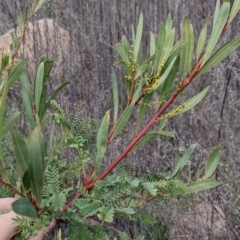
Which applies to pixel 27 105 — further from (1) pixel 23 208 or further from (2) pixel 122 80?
(2) pixel 122 80

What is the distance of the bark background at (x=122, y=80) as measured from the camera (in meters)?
1.44

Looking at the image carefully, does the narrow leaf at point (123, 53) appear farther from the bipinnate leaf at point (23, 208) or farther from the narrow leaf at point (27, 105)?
the bipinnate leaf at point (23, 208)

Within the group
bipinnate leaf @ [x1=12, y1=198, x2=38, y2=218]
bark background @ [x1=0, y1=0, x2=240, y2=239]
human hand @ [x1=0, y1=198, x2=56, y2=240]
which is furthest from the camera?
bark background @ [x1=0, y1=0, x2=240, y2=239]

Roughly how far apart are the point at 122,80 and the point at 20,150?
1397 millimetres

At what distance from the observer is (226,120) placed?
5.28 feet

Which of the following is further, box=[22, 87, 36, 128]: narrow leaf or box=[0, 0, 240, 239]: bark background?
box=[0, 0, 240, 239]: bark background

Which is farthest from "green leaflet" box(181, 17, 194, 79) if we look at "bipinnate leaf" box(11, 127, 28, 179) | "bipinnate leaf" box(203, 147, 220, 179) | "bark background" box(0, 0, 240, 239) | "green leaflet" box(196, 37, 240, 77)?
"bark background" box(0, 0, 240, 239)

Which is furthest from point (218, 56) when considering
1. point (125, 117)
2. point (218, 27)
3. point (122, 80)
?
point (122, 80)

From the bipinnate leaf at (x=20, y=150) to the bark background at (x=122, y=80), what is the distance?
3.20ft

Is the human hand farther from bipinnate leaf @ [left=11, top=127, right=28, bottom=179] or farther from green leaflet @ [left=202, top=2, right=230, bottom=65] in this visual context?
green leaflet @ [left=202, top=2, right=230, bottom=65]

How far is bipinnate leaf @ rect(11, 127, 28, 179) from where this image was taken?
43cm

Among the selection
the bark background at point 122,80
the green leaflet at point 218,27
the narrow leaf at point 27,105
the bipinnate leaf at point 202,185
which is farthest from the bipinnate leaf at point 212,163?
the bark background at point 122,80

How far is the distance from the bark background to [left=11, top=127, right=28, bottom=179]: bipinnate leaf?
3.20 ft

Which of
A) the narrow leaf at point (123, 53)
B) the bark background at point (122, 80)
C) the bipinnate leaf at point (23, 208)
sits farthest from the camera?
the bark background at point (122, 80)
